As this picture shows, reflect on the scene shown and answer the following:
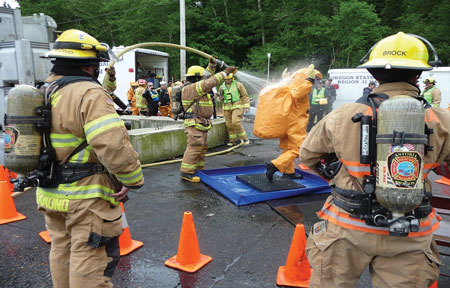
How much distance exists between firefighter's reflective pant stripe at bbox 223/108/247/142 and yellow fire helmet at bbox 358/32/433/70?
7837 mm

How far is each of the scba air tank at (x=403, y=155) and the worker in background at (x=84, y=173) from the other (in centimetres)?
157

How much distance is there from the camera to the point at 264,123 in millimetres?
5566

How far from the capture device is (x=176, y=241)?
13.6 ft

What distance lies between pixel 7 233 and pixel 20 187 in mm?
2365

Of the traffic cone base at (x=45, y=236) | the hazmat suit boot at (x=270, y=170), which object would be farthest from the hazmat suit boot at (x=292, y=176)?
the traffic cone base at (x=45, y=236)

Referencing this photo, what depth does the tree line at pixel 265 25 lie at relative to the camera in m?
21.8

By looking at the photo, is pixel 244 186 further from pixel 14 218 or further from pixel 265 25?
pixel 265 25

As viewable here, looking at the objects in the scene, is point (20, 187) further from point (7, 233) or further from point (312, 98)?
point (312, 98)

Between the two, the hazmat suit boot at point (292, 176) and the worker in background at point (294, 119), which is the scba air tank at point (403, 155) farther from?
the hazmat suit boot at point (292, 176)

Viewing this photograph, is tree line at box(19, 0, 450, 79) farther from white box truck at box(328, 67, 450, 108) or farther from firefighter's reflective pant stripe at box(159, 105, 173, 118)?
firefighter's reflective pant stripe at box(159, 105, 173, 118)

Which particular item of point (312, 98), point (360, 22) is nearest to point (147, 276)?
point (312, 98)

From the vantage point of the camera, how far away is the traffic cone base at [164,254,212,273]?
11.4ft

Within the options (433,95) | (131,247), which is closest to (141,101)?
(433,95)

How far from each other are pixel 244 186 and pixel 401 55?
13.9 ft
